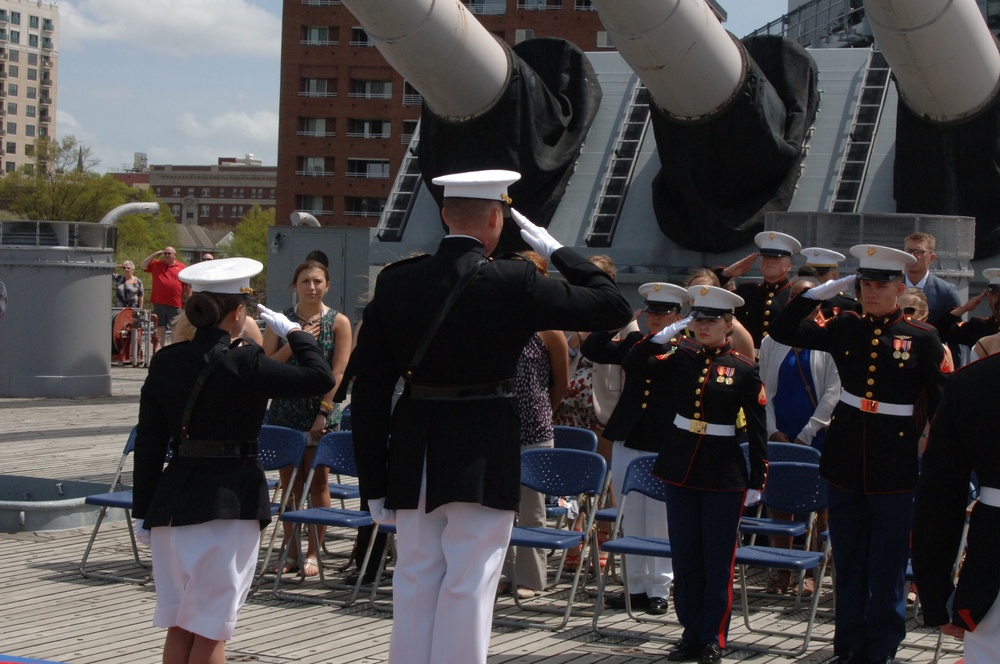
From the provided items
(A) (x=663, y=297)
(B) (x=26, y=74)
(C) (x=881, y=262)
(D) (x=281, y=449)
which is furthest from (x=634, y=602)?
(B) (x=26, y=74)

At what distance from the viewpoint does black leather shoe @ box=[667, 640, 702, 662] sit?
5.61 m

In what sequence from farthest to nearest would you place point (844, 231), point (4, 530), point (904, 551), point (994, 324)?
point (844, 231) → point (4, 530) → point (994, 324) → point (904, 551)

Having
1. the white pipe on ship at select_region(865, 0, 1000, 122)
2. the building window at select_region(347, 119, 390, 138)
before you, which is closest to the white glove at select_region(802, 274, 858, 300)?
the white pipe on ship at select_region(865, 0, 1000, 122)

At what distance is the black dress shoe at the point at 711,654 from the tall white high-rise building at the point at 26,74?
146 m

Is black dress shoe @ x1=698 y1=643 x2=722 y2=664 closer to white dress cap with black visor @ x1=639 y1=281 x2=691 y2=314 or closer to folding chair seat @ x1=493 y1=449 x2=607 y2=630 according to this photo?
folding chair seat @ x1=493 y1=449 x2=607 y2=630

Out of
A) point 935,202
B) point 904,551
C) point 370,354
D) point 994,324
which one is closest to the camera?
point 370,354

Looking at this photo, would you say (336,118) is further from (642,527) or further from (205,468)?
(205,468)

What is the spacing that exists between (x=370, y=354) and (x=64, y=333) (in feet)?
39.6

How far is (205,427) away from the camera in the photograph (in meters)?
4.48

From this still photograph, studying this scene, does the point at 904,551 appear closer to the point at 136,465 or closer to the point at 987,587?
the point at 987,587

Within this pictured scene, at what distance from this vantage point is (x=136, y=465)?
459cm

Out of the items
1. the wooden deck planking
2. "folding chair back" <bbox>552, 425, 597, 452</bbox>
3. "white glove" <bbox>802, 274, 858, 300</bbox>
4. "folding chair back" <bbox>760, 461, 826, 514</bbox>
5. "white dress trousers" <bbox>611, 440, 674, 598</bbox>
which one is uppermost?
"white glove" <bbox>802, 274, 858, 300</bbox>

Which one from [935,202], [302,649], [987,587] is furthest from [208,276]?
[935,202]

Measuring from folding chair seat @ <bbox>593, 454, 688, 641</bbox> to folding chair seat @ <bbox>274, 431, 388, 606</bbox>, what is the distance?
1.16 metres
